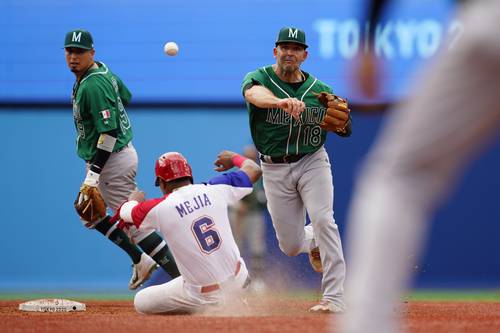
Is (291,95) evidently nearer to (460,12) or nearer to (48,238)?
(460,12)

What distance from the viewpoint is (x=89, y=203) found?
7352 mm

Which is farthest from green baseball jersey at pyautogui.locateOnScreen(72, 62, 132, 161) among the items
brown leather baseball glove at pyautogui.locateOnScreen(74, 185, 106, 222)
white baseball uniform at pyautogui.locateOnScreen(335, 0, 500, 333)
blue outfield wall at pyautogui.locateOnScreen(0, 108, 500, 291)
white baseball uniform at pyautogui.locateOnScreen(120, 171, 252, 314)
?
white baseball uniform at pyautogui.locateOnScreen(335, 0, 500, 333)

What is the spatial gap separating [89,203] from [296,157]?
6.06 feet

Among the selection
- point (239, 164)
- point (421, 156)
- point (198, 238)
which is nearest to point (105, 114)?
point (239, 164)

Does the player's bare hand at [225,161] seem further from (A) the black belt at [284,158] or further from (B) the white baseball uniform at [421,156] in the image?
(B) the white baseball uniform at [421,156]

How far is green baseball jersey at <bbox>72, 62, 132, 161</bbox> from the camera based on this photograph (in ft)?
24.2

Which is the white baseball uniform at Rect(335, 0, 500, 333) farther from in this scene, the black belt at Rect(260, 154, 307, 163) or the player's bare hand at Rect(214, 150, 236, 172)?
the black belt at Rect(260, 154, 307, 163)

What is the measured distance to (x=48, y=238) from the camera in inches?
437

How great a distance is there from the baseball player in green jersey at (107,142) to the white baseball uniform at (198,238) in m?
1.44

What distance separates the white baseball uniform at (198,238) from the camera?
584 cm

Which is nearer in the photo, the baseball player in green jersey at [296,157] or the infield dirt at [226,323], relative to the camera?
the infield dirt at [226,323]

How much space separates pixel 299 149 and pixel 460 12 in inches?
172

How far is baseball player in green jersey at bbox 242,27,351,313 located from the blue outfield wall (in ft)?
13.0

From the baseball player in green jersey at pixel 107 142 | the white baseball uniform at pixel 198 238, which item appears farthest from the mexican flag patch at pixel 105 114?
the white baseball uniform at pixel 198 238
